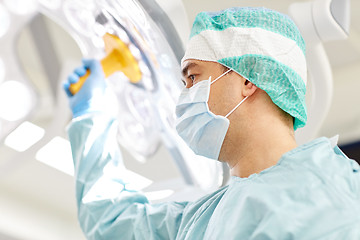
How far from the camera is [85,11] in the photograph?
154 cm

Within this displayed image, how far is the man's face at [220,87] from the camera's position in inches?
55.2

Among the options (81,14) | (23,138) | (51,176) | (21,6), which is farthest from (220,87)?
(51,176)

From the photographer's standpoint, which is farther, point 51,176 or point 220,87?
point 51,176

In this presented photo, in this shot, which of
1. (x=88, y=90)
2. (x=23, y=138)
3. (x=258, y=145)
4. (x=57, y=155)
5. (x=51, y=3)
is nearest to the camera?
(x=258, y=145)

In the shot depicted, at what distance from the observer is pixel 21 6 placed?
1538 mm

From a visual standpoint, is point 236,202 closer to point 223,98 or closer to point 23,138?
point 223,98

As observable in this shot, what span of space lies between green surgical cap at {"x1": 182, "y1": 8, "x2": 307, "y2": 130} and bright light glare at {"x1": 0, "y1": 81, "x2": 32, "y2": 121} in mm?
552

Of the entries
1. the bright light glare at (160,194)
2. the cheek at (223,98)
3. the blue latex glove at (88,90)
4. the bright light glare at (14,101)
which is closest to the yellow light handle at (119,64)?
the blue latex glove at (88,90)

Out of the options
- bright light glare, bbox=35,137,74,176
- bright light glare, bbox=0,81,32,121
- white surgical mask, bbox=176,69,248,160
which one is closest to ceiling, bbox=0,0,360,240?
bright light glare, bbox=35,137,74,176

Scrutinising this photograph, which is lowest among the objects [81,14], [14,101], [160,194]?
[160,194]

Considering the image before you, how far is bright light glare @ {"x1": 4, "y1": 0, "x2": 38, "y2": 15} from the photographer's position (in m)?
1.52

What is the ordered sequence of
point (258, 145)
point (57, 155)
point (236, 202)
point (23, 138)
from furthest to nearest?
point (57, 155), point (23, 138), point (258, 145), point (236, 202)

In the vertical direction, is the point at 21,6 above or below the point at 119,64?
above

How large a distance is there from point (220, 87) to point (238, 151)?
17 cm
